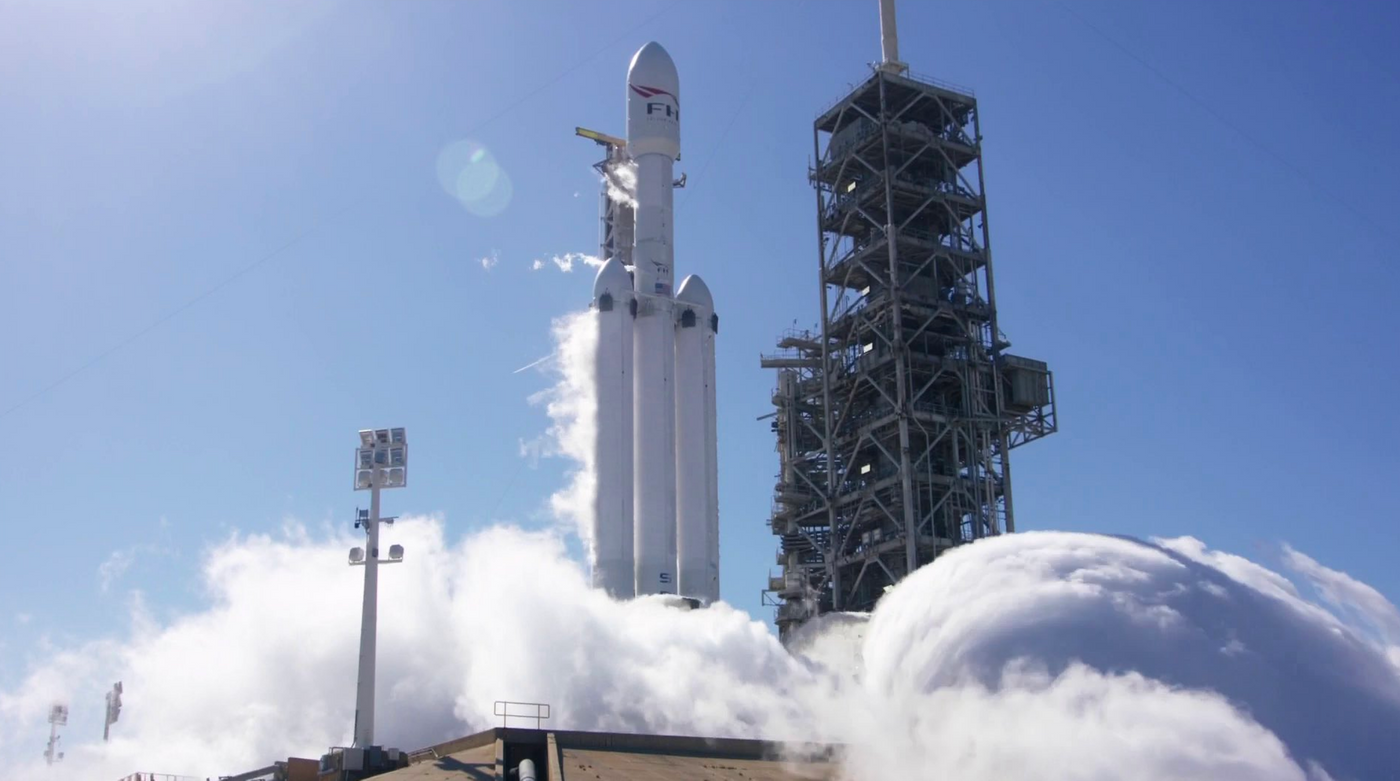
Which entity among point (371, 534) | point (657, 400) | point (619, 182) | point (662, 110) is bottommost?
point (371, 534)

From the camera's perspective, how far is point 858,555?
65.1m

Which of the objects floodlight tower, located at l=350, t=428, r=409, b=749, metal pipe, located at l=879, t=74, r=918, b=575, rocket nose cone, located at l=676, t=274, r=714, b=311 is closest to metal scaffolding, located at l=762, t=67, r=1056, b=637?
metal pipe, located at l=879, t=74, r=918, b=575

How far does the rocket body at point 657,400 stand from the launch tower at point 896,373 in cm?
1125

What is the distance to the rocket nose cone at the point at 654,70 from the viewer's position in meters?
59.6

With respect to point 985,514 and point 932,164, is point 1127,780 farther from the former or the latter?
point 932,164

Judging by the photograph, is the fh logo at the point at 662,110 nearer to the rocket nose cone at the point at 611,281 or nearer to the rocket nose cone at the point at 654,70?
the rocket nose cone at the point at 654,70

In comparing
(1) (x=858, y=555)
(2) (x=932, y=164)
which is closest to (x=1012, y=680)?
(1) (x=858, y=555)

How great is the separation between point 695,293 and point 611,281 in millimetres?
4017

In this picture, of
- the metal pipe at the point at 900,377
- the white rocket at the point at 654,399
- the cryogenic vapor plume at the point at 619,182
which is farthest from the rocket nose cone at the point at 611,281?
the metal pipe at the point at 900,377

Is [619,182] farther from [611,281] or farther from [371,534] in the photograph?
[371,534]

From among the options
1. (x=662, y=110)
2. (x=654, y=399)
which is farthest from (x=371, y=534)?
(x=662, y=110)

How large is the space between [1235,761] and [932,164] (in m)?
49.8

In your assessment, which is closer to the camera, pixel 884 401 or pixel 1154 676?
pixel 1154 676

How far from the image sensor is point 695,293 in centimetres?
→ 5791
